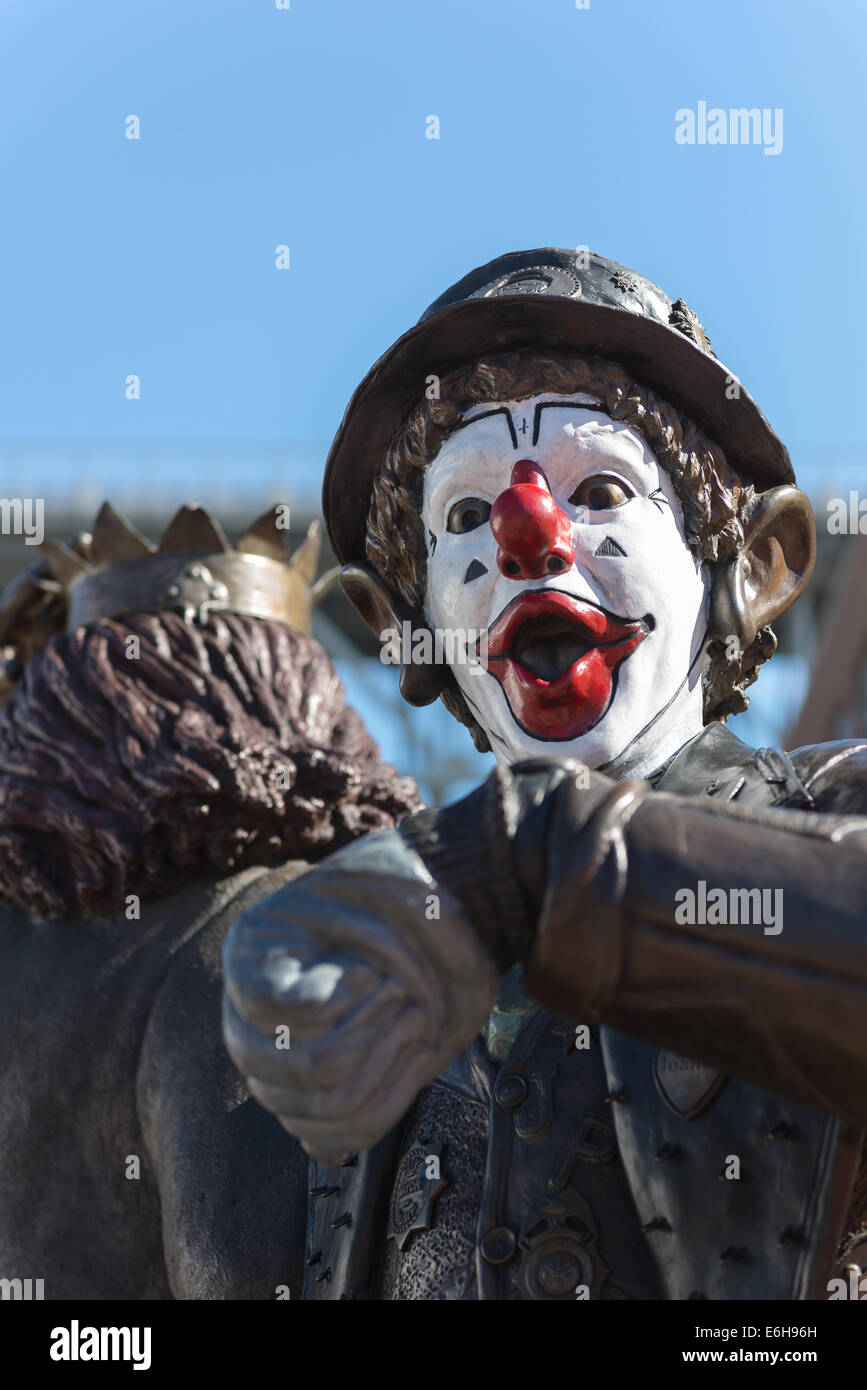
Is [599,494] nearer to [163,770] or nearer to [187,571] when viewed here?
[163,770]

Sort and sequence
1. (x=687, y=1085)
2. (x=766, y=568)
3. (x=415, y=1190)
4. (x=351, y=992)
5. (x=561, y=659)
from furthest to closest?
(x=766, y=568), (x=561, y=659), (x=415, y=1190), (x=687, y=1085), (x=351, y=992)

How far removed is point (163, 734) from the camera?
3189 millimetres

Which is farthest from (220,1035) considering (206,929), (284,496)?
(284,496)

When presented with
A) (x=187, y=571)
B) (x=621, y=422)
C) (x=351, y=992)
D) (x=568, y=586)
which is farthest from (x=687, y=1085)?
(x=187, y=571)

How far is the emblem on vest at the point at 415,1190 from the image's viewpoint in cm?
255

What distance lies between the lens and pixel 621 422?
9.28ft

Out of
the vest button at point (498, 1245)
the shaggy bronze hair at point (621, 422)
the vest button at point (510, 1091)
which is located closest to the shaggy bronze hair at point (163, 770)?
the shaggy bronze hair at point (621, 422)

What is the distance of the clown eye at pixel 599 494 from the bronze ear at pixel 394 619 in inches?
15.7

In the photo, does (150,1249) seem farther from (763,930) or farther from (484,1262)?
(763,930)

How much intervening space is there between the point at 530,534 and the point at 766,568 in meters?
0.55

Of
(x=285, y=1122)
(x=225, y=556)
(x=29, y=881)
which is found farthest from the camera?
(x=225, y=556)
